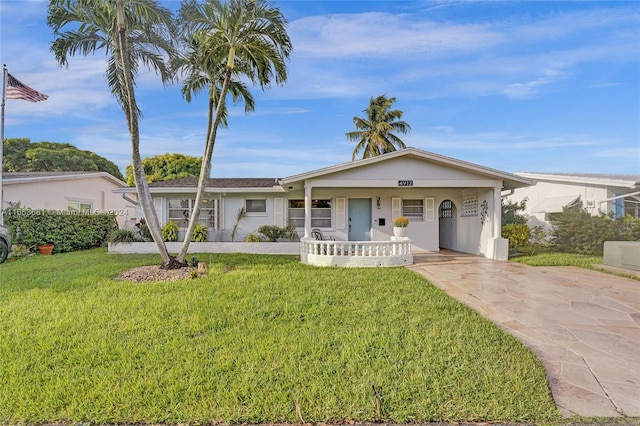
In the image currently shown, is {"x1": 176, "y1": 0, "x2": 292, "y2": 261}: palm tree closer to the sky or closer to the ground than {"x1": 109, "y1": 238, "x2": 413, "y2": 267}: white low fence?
closer to the sky

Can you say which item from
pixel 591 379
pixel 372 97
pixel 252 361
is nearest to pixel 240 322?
pixel 252 361

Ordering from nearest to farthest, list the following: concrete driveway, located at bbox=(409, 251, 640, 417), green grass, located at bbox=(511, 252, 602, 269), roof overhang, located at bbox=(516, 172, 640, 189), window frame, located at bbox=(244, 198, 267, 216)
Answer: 1. concrete driveway, located at bbox=(409, 251, 640, 417)
2. green grass, located at bbox=(511, 252, 602, 269)
3. roof overhang, located at bbox=(516, 172, 640, 189)
4. window frame, located at bbox=(244, 198, 267, 216)

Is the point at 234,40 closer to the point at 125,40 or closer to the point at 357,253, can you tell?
the point at 125,40

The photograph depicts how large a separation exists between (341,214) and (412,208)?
3.19m

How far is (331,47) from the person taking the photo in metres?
10.3

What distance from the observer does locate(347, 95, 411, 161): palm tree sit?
2523 centimetres

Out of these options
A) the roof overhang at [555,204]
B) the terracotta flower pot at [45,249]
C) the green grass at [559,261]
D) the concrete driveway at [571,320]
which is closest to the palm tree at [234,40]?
the concrete driveway at [571,320]

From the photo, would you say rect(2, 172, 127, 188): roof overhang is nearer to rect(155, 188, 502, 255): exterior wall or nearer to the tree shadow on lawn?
the tree shadow on lawn

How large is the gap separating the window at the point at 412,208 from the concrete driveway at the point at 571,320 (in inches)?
188

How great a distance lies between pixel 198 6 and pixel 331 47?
13.7ft

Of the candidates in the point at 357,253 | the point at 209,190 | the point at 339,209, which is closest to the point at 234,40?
the point at 209,190

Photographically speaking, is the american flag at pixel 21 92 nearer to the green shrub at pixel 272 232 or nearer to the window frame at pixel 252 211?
the window frame at pixel 252 211

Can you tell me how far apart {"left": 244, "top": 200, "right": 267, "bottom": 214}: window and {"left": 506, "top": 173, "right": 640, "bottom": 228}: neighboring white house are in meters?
10.9

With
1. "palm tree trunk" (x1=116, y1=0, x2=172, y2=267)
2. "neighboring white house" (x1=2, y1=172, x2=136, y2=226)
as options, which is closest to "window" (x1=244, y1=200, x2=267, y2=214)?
"palm tree trunk" (x1=116, y1=0, x2=172, y2=267)
